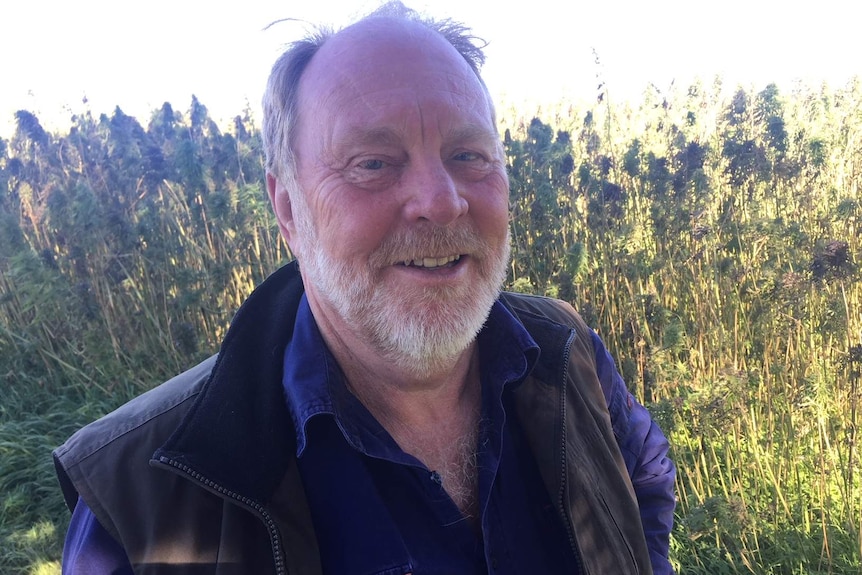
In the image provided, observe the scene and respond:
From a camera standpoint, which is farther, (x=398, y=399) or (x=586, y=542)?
(x=398, y=399)

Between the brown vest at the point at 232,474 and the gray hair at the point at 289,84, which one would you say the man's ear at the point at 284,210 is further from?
the brown vest at the point at 232,474

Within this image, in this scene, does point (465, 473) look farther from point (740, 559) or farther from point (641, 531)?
point (740, 559)

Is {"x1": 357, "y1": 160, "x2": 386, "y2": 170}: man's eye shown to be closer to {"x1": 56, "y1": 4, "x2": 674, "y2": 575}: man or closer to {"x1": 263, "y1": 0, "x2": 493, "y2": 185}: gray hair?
{"x1": 56, "y1": 4, "x2": 674, "y2": 575}: man

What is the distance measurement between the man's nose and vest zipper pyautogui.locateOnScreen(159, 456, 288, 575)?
30.5 inches

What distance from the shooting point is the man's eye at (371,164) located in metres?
1.61

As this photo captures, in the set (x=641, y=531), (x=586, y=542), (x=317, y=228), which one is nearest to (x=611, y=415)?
(x=641, y=531)

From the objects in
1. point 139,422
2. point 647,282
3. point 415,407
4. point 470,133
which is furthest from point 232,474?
point 647,282

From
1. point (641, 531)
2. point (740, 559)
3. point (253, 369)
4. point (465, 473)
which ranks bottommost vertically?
point (740, 559)

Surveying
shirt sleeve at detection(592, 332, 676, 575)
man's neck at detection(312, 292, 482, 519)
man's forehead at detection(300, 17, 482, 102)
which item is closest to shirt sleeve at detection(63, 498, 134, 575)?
man's neck at detection(312, 292, 482, 519)

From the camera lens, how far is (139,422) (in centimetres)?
142

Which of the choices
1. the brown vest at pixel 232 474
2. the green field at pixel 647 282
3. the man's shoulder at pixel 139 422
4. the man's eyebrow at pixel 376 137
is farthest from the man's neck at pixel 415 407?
the green field at pixel 647 282

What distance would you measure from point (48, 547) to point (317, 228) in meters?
3.01

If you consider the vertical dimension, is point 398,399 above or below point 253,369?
below

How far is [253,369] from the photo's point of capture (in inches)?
61.2
